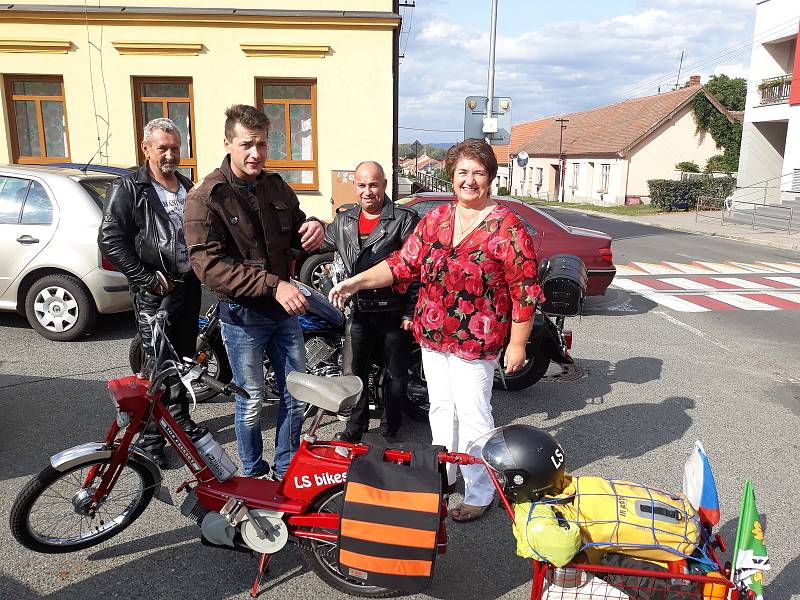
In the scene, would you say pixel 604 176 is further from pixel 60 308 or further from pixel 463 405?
pixel 463 405

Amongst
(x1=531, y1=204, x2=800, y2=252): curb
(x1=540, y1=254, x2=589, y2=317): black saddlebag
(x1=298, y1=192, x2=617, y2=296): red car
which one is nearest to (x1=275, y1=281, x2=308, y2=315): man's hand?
(x1=540, y1=254, x2=589, y2=317): black saddlebag

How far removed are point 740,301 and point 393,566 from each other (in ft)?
27.6

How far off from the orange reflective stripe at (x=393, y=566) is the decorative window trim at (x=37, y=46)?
1217 cm

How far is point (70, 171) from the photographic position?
251 inches

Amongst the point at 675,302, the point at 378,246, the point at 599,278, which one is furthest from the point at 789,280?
the point at 378,246

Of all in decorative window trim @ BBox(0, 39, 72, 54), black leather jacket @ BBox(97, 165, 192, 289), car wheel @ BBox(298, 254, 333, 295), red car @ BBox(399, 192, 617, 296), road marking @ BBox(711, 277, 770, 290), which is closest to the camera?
black leather jacket @ BBox(97, 165, 192, 289)

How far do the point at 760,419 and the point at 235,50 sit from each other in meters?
10.4

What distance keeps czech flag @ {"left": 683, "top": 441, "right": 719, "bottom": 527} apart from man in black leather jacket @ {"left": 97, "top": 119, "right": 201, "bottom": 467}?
8.35ft

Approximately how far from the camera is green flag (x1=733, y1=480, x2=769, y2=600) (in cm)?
215

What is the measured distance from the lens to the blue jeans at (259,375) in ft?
10.2

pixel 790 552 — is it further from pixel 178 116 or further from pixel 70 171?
pixel 178 116

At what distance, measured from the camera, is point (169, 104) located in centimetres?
1188

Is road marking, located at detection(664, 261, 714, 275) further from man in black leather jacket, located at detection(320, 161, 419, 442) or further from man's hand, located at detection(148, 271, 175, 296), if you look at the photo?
man's hand, located at detection(148, 271, 175, 296)

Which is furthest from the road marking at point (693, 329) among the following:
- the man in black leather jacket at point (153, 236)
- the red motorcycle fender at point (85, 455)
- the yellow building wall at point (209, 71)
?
the yellow building wall at point (209, 71)
